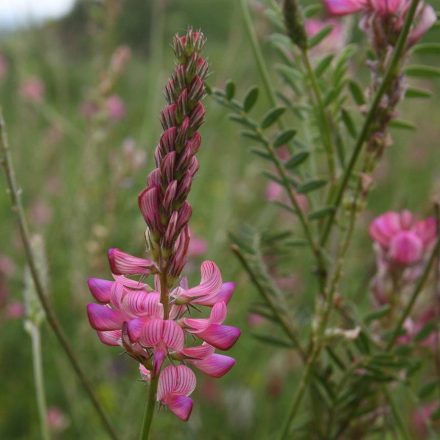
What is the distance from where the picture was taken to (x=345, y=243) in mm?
693

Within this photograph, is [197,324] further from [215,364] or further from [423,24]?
[423,24]

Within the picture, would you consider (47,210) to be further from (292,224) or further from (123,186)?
(123,186)

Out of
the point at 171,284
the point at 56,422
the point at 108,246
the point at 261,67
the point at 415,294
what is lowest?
the point at 56,422

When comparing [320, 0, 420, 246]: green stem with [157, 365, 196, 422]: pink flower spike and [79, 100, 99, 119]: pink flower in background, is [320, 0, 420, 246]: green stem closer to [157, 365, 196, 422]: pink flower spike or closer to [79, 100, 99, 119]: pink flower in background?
[157, 365, 196, 422]: pink flower spike

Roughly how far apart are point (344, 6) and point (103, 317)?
1.28 feet

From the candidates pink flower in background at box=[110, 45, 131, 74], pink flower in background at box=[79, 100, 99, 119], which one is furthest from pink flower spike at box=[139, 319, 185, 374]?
pink flower in background at box=[79, 100, 99, 119]

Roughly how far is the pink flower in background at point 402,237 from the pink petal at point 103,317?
17.8 inches

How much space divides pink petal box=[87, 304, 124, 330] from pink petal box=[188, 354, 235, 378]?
0.20 feet

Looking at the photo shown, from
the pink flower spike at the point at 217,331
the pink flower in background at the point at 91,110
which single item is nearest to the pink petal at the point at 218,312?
the pink flower spike at the point at 217,331

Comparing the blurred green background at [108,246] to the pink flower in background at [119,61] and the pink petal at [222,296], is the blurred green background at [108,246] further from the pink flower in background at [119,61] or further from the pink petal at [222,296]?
the pink petal at [222,296]

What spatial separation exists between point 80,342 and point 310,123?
0.96m

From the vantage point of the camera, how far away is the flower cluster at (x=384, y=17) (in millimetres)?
669

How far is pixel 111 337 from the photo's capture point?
0.49 metres

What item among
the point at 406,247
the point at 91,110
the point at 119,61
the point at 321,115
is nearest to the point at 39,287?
the point at 321,115
